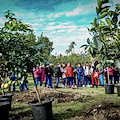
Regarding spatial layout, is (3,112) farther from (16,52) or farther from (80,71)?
(80,71)

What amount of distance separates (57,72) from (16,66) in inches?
303

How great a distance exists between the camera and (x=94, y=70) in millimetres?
10984

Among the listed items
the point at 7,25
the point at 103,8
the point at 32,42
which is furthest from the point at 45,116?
the point at 103,8

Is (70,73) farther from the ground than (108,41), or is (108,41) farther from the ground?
(108,41)

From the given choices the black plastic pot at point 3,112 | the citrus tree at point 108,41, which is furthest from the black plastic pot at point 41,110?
the citrus tree at point 108,41

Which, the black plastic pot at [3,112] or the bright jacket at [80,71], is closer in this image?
the black plastic pot at [3,112]

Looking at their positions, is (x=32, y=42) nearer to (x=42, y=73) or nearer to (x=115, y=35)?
(x=115, y=35)

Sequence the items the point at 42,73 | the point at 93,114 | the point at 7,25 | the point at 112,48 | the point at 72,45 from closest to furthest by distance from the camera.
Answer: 1. the point at 112,48
2. the point at 7,25
3. the point at 93,114
4. the point at 42,73
5. the point at 72,45

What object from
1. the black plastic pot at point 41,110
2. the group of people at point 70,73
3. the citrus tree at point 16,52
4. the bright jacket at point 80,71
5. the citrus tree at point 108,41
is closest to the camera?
the citrus tree at point 108,41

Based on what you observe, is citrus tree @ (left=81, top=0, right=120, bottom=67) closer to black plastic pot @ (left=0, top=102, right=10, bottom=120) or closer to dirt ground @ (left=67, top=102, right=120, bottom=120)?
dirt ground @ (left=67, top=102, right=120, bottom=120)

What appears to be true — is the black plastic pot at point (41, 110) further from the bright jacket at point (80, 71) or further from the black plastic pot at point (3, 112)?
the bright jacket at point (80, 71)

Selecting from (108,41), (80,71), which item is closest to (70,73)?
(80,71)

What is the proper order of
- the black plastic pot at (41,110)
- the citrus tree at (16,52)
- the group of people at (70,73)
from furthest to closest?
1. the group of people at (70,73)
2. the black plastic pot at (41,110)
3. the citrus tree at (16,52)

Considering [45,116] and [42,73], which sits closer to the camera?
[45,116]
